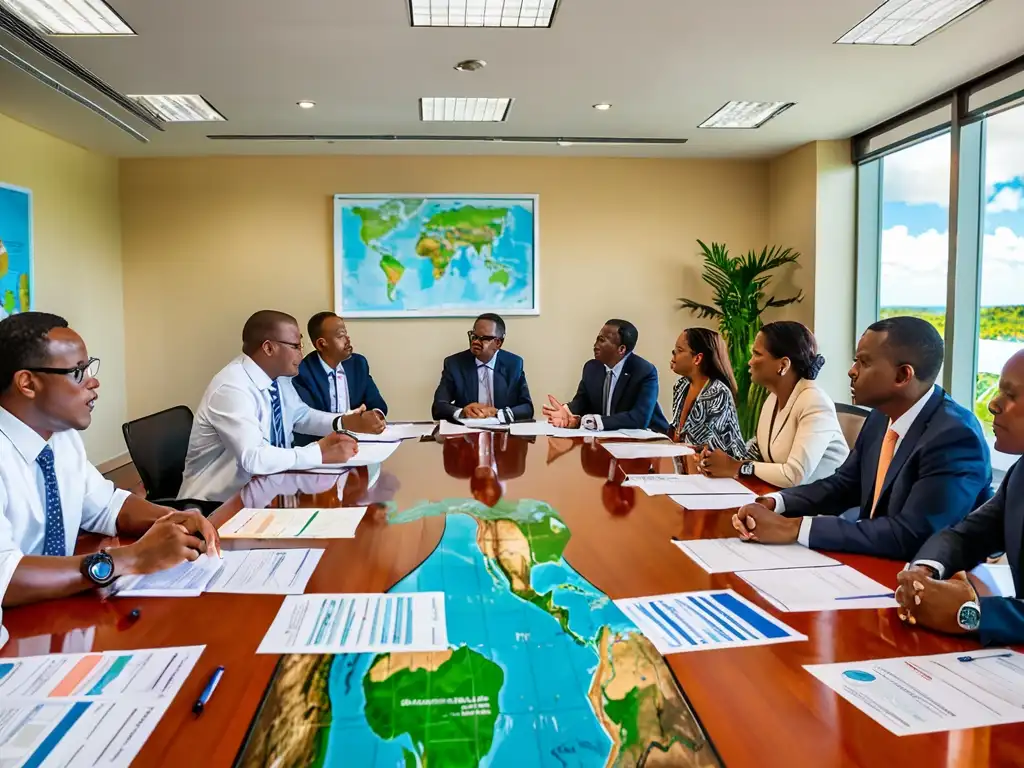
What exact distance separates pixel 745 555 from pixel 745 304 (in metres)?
5.01

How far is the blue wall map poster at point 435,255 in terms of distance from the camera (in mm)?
6566

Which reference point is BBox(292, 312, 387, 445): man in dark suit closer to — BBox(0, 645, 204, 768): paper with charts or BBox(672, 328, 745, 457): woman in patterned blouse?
BBox(672, 328, 745, 457): woman in patterned blouse

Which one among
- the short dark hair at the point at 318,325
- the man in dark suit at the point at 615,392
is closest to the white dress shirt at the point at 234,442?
the short dark hair at the point at 318,325

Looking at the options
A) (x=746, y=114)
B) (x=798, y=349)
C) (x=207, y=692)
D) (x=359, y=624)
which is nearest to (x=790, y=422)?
(x=798, y=349)

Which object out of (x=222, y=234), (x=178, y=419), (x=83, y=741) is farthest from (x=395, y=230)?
(x=83, y=741)

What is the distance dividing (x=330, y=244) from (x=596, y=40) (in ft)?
11.4

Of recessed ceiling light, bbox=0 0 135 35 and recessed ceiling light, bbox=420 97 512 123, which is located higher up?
recessed ceiling light, bbox=420 97 512 123

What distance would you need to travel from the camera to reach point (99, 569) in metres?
1.46

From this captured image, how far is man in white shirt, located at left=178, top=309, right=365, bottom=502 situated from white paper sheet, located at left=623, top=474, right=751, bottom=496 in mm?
1148

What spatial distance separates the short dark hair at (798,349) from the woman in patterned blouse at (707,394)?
2.23 ft

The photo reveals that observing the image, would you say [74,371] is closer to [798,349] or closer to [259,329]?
[259,329]

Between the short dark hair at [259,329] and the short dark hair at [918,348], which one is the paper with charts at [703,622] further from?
the short dark hair at [259,329]

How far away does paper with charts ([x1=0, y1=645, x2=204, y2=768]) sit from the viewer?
918 mm

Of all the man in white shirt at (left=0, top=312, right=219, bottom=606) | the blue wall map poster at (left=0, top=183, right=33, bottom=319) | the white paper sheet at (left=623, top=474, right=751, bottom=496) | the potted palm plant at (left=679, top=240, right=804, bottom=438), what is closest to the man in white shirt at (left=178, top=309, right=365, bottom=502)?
the man in white shirt at (left=0, top=312, right=219, bottom=606)
